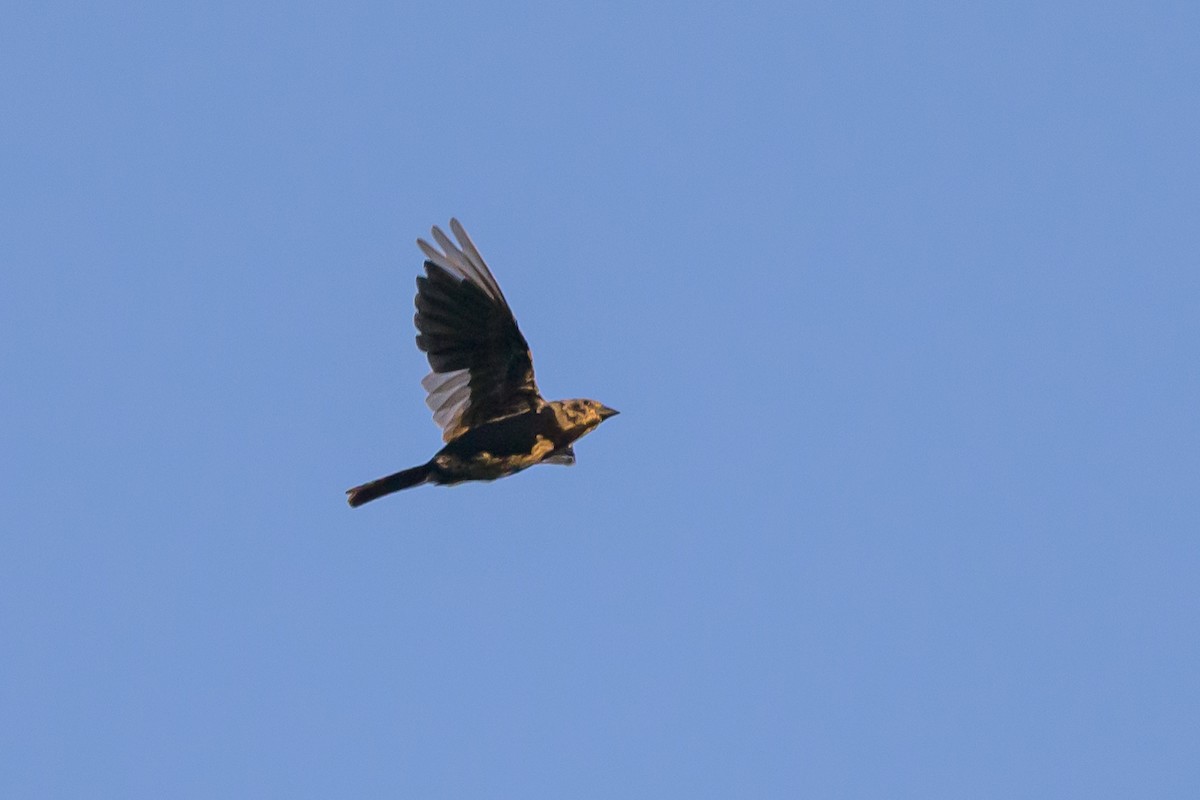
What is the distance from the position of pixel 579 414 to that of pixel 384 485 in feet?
5.95

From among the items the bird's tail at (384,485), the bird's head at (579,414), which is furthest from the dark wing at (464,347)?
the bird's tail at (384,485)

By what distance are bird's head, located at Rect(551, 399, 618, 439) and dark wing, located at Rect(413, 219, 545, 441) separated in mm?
217

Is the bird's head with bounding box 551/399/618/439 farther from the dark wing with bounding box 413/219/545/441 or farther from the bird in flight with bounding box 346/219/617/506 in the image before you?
the dark wing with bounding box 413/219/545/441

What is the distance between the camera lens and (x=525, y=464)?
1068 cm

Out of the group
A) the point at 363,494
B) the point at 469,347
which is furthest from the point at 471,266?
the point at 363,494

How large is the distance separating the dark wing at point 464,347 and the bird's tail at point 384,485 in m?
0.59

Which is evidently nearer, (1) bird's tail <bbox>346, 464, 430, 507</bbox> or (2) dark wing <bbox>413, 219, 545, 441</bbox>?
(1) bird's tail <bbox>346, 464, 430, 507</bbox>

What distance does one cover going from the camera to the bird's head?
1083 centimetres

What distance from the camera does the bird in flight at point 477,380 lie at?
34.5 ft

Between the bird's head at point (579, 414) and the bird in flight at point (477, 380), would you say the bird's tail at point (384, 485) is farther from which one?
the bird's head at point (579, 414)

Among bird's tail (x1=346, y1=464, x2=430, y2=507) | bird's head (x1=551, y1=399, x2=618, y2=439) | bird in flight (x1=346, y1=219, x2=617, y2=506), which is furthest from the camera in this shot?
bird's head (x1=551, y1=399, x2=618, y2=439)

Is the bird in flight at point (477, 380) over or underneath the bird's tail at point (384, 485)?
over

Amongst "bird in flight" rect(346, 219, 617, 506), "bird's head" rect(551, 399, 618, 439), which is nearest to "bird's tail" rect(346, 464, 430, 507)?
"bird in flight" rect(346, 219, 617, 506)

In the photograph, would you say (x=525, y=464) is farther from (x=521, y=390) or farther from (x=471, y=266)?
(x=471, y=266)
